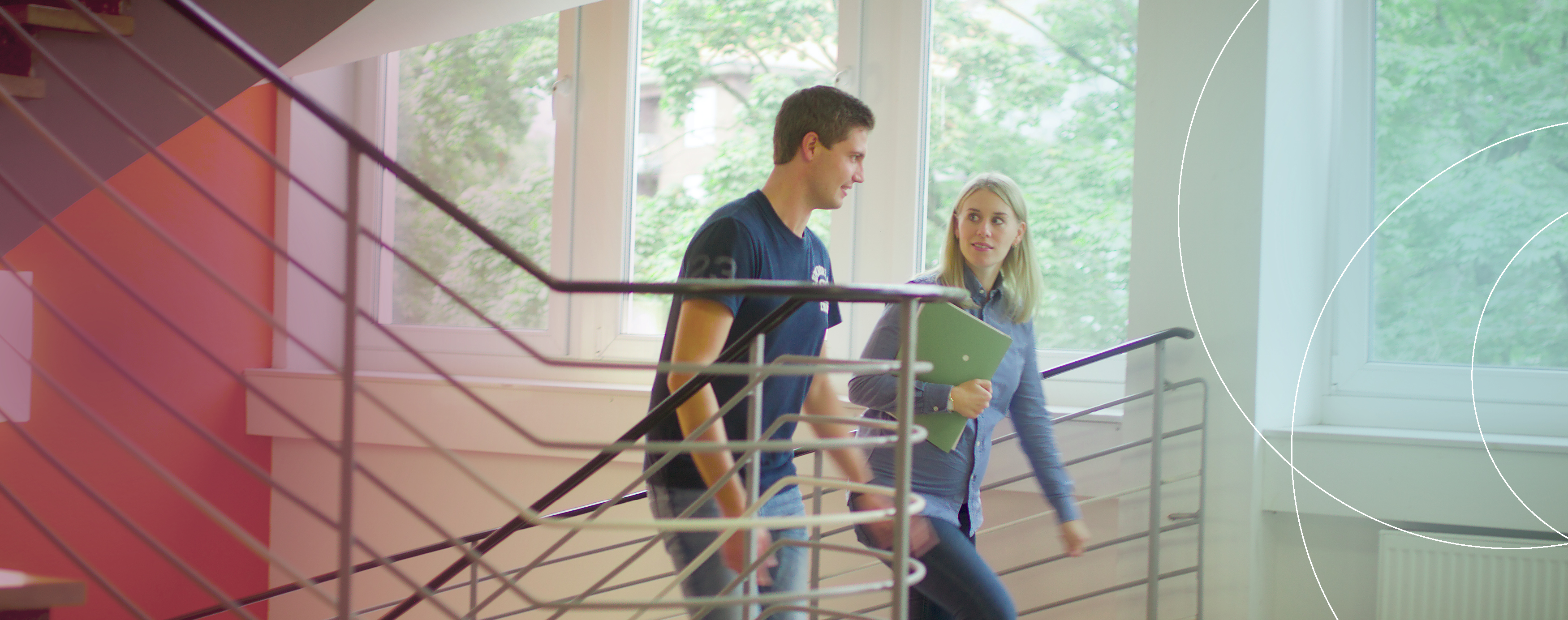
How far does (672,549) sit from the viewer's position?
4.90ft

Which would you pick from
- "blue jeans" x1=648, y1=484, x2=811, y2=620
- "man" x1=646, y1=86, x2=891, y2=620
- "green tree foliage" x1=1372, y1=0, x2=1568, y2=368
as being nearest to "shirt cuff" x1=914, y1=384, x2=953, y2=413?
"man" x1=646, y1=86, x2=891, y2=620

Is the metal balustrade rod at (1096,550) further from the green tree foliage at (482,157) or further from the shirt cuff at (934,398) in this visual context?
the green tree foliage at (482,157)

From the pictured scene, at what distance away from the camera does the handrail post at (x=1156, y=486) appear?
2146 millimetres

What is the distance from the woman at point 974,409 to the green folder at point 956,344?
0.06 m

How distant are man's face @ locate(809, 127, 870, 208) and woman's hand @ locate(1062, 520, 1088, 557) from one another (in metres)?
0.77

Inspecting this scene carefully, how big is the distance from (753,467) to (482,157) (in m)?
2.15

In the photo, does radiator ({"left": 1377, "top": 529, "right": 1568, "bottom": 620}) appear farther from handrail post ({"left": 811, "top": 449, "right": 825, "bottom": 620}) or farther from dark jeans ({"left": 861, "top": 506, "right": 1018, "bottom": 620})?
handrail post ({"left": 811, "top": 449, "right": 825, "bottom": 620})

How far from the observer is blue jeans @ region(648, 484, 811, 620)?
148 centimetres

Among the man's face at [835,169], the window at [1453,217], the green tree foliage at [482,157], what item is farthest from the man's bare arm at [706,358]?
the green tree foliage at [482,157]

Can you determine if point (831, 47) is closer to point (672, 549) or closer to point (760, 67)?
point (760, 67)

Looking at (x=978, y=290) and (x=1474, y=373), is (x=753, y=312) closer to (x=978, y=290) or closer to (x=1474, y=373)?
(x=978, y=290)

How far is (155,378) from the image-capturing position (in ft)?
9.89

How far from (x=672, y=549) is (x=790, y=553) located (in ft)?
0.63

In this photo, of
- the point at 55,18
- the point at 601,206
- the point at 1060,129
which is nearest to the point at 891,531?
the point at 1060,129
